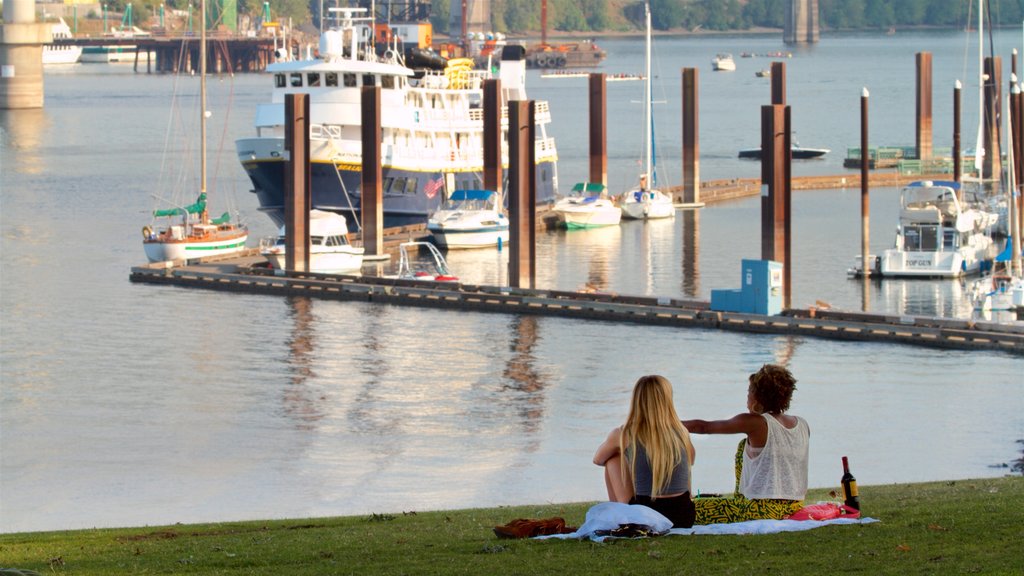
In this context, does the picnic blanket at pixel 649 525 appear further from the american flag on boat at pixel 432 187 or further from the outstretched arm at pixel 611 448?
the american flag on boat at pixel 432 187

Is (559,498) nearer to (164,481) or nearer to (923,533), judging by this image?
(164,481)

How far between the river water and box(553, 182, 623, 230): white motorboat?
791 mm

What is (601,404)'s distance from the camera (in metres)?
32.8

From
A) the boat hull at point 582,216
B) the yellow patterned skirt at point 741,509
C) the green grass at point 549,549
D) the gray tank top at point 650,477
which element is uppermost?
the boat hull at point 582,216

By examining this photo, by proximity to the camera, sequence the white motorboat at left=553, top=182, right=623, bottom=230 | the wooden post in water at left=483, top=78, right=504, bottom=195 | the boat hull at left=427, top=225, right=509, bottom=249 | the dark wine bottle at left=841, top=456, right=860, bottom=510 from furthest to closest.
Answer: the white motorboat at left=553, top=182, right=623, bottom=230
the wooden post in water at left=483, top=78, right=504, bottom=195
the boat hull at left=427, top=225, right=509, bottom=249
the dark wine bottle at left=841, top=456, right=860, bottom=510

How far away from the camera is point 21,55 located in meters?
149

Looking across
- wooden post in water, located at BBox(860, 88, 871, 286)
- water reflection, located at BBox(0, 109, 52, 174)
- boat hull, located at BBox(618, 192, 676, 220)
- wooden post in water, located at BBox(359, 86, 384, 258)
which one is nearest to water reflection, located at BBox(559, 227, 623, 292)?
boat hull, located at BBox(618, 192, 676, 220)

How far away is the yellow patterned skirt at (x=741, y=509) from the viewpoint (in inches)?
505

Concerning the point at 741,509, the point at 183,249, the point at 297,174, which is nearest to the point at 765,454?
the point at 741,509

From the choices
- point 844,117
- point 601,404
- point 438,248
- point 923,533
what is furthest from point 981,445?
point 844,117

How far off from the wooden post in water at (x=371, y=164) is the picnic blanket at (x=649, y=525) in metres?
39.7

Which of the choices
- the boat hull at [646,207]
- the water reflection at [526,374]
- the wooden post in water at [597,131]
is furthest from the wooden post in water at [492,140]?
the water reflection at [526,374]

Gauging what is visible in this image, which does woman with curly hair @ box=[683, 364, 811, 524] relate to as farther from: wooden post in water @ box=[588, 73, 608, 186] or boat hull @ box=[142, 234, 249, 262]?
wooden post in water @ box=[588, 73, 608, 186]

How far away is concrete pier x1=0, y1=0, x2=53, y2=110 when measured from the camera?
14488cm
